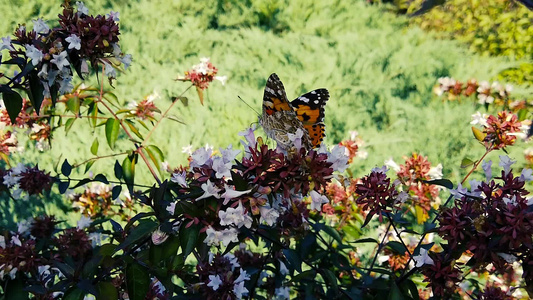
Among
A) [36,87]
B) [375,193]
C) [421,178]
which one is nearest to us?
[375,193]

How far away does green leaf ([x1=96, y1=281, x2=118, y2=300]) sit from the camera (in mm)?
1005

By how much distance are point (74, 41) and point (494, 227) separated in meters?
1.00

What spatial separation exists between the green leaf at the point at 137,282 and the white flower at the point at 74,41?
0.54m

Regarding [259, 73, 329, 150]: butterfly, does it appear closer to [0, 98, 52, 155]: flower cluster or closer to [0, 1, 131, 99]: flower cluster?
[0, 1, 131, 99]: flower cluster

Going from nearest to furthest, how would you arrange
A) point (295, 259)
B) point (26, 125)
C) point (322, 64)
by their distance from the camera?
point (295, 259) < point (26, 125) < point (322, 64)

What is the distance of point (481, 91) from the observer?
382 cm

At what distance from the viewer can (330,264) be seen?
5.71 feet

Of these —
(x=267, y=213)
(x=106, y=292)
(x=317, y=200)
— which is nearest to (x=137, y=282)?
(x=106, y=292)

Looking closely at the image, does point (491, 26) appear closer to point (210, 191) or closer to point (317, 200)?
point (317, 200)

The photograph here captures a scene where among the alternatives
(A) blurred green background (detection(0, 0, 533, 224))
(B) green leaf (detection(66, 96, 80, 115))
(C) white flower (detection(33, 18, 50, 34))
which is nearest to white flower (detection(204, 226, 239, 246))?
(C) white flower (detection(33, 18, 50, 34))

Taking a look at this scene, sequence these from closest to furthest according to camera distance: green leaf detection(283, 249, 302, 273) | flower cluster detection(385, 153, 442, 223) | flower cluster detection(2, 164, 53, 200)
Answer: green leaf detection(283, 249, 302, 273) < flower cluster detection(2, 164, 53, 200) < flower cluster detection(385, 153, 442, 223)

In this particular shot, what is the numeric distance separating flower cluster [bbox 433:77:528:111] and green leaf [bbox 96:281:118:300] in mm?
3489

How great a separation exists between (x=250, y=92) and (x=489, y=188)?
3170 mm

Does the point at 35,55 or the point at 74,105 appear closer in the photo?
the point at 35,55
